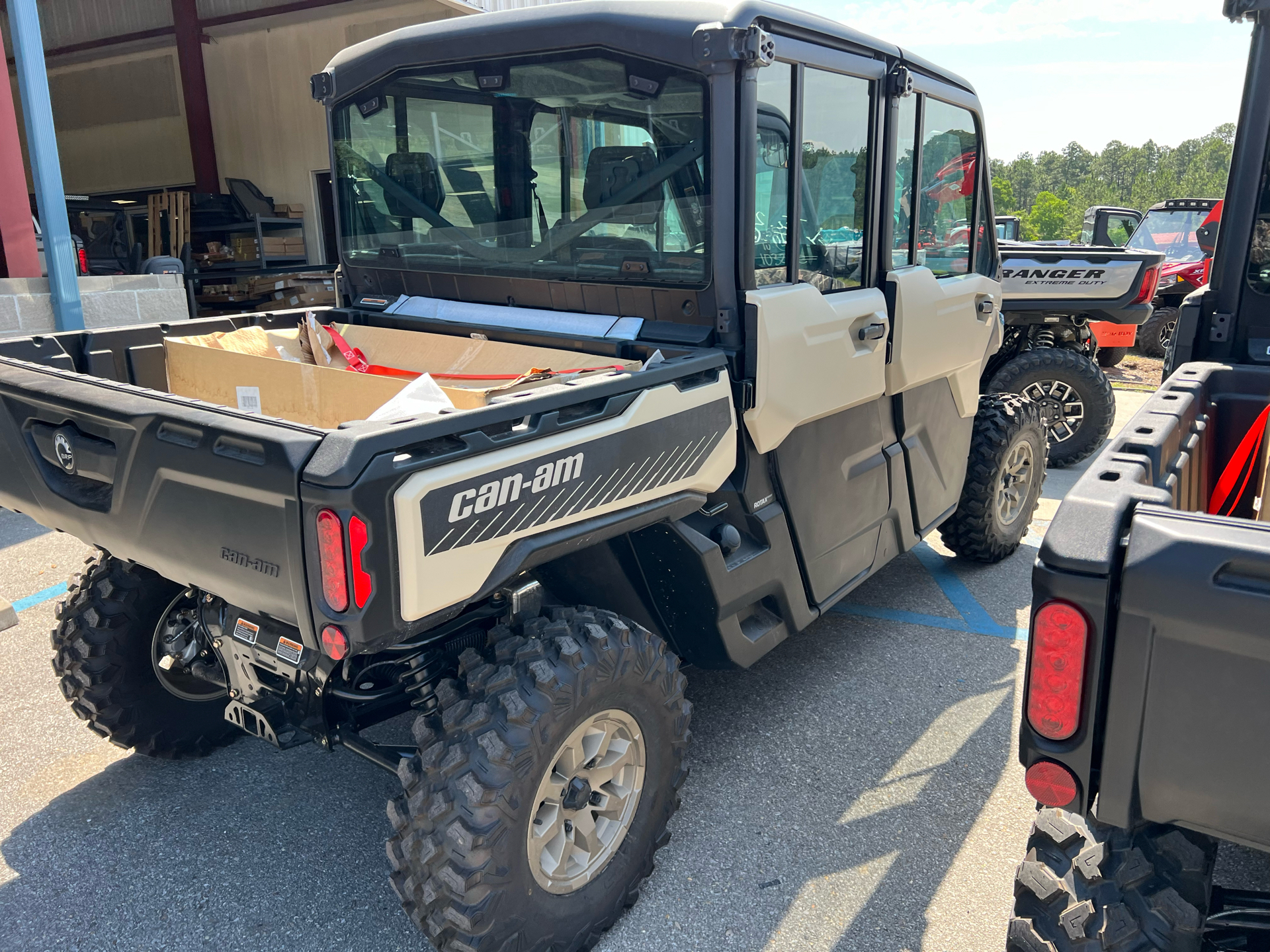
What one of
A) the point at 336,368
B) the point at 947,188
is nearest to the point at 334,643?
the point at 336,368

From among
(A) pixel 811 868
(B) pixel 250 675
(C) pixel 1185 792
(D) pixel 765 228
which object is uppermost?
(D) pixel 765 228

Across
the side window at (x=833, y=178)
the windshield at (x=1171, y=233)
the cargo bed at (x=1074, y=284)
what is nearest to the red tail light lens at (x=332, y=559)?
the side window at (x=833, y=178)

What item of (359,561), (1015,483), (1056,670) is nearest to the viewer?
(1056,670)

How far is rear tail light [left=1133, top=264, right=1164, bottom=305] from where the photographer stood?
802 centimetres

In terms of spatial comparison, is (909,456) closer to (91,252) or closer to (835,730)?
(835,730)

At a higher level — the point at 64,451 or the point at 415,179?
the point at 415,179

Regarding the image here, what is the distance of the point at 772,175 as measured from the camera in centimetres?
297

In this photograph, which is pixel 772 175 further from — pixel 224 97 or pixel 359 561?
pixel 224 97

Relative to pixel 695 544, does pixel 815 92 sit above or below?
above

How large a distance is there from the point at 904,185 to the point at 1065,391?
15.0ft

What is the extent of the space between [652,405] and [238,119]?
16165 millimetres

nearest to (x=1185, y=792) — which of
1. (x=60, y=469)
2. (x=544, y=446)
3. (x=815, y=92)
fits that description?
(x=544, y=446)

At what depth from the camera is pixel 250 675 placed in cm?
248

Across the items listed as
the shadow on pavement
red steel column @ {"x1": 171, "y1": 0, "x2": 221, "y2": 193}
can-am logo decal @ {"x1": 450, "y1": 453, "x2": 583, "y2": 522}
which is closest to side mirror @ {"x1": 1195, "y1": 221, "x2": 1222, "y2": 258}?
the shadow on pavement
